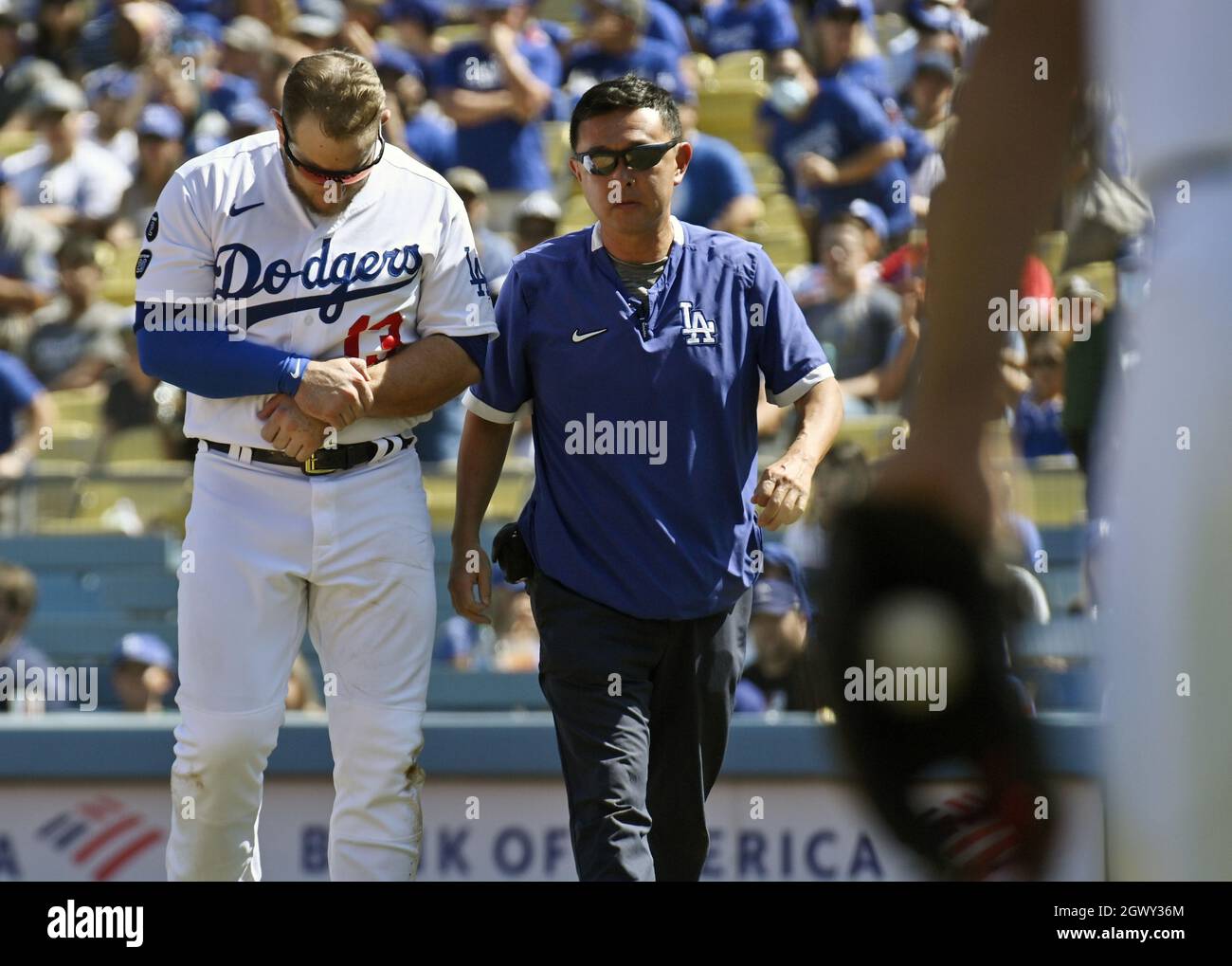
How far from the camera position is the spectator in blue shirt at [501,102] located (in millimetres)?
7238

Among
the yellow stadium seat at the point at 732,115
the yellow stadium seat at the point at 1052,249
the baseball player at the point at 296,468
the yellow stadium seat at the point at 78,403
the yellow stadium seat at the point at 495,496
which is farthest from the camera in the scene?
the yellow stadium seat at the point at 732,115

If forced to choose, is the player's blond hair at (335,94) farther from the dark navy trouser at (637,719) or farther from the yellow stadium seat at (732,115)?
the yellow stadium seat at (732,115)

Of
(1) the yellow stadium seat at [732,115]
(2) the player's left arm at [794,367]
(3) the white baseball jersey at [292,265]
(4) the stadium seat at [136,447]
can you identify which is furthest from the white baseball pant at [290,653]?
(1) the yellow stadium seat at [732,115]

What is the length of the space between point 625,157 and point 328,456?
33.6 inches

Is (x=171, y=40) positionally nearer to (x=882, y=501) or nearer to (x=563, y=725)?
(x=563, y=725)

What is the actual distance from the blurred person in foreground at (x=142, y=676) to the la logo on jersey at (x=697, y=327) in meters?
2.81

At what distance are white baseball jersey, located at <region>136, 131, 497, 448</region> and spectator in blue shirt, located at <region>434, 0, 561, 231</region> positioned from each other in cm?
377

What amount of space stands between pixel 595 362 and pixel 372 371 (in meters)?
0.46

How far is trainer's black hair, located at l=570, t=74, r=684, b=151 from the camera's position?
10.2 feet

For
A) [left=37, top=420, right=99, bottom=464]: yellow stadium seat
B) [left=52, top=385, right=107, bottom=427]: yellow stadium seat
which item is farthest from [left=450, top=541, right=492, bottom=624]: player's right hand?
[left=52, top=385, right=107, bottom=427]: yellow stadium seat

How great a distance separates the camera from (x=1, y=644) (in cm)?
539

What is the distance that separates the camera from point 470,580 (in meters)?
3.23

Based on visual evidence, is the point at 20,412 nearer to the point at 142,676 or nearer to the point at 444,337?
the point at 142,676
